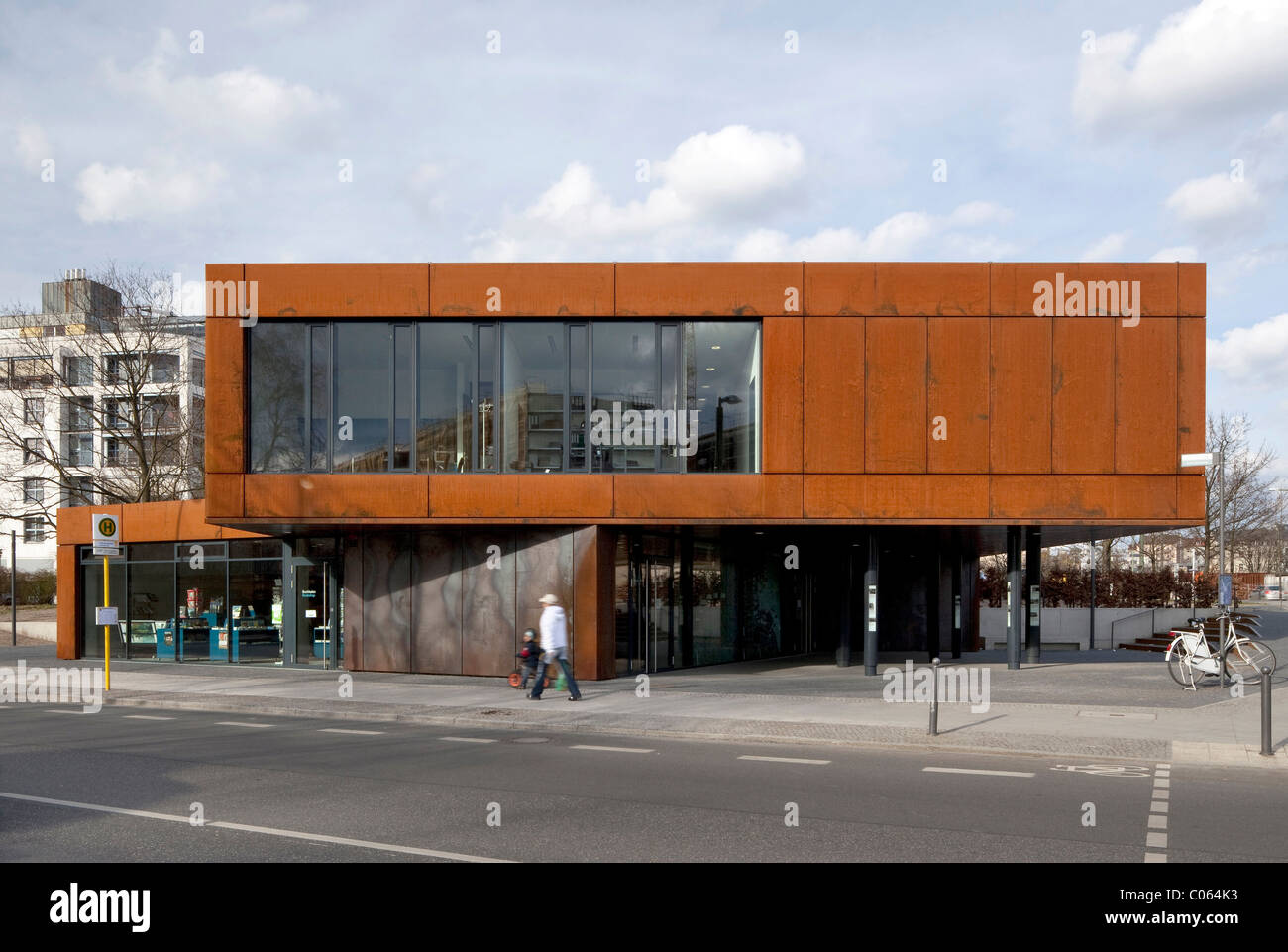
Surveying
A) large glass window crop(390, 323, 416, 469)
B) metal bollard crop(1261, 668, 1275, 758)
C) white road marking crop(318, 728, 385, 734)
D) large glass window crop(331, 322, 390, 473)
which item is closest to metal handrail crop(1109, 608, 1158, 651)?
large glass window crop(390, 323, 416, 469)

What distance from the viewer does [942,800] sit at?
10352mm

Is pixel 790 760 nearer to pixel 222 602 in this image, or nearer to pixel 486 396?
pixel 486 396

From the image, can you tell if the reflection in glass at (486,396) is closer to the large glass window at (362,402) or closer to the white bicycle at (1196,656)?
the large glass window at (362,402)

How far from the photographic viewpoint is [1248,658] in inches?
821

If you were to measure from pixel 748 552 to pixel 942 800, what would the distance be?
18331 millimetres

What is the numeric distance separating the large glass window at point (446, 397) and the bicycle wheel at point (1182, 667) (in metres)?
13.6

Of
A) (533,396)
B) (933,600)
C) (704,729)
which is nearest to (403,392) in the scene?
(533,396)

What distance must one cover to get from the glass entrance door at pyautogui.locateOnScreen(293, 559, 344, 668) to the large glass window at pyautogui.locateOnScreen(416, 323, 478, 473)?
15.8 ft

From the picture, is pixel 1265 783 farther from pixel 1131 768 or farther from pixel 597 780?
pixel 597 780

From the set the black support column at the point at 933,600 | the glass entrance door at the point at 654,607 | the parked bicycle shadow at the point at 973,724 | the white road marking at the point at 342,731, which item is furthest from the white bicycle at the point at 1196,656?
the white road marking at the point at 342,731

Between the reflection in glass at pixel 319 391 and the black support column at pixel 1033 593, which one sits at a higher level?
the reflection in glass at pixel 319 391

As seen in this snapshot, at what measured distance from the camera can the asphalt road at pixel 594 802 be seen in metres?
8.30

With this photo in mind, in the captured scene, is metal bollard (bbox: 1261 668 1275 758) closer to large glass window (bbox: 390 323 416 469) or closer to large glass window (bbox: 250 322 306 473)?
large glass window (bbox: 390 323 416 469)
